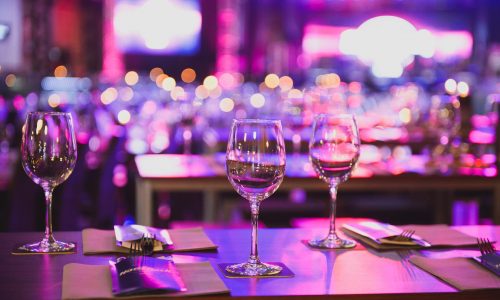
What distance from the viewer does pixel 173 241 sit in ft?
5.33

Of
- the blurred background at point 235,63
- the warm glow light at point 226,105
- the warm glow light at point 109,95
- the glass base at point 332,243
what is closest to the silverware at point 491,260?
the glass base at point 332,243

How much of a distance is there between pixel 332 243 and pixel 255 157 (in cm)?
37

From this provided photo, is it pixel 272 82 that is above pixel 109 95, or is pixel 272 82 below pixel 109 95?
above

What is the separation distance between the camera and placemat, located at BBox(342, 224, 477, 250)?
163 cm

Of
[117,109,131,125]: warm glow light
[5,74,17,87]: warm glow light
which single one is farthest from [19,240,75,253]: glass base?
[5,74,17,87]: warm glow light

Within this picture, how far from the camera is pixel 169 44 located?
605 inches

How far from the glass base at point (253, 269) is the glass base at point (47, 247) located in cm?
33

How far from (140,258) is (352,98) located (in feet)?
19.3

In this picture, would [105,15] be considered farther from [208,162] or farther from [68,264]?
[68,264]

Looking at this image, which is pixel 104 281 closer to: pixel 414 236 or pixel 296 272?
pixel 296 272

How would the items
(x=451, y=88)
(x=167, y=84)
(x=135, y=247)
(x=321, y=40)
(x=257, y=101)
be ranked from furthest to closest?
(x=321, y=40)
(x=167, y=84)
(x=257, y=101)
(x=451, y=88)
(x=135, y=247)

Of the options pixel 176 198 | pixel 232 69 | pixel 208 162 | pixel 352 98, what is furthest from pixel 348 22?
pixel 208 162

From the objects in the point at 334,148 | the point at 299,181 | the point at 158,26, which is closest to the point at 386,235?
the point at 334,148

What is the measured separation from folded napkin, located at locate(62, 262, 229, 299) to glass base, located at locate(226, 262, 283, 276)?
0.13 feet
